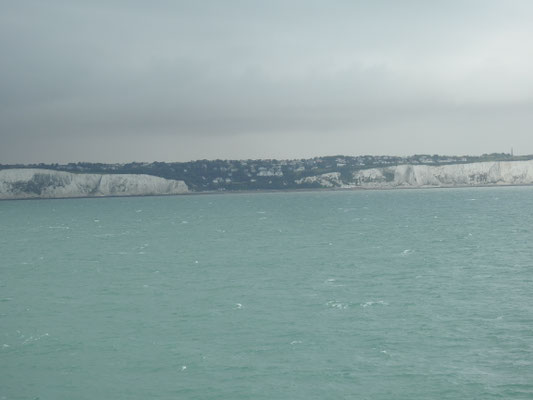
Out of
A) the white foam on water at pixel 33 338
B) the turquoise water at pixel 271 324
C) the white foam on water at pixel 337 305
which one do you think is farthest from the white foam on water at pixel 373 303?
the white foam on water at pixel 33 338

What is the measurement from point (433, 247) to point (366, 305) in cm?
3197

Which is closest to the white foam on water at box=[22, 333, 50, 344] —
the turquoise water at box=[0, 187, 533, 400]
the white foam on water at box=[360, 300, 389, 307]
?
the turquoise water at box=[0, 187, 533, 400]

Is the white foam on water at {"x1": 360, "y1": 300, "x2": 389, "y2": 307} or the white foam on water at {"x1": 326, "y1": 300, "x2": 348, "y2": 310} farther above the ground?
the white foam on water at {"x1": 360, "y1": 300, "x2": 389, "y2": 307}

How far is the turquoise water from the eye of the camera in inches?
941

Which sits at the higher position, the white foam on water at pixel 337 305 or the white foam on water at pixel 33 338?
the white foam on water at pixel 337 305

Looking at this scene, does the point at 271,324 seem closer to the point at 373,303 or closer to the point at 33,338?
the point at 373,303

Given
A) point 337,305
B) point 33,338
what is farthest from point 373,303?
point 33,338

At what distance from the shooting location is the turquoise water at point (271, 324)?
23.9m

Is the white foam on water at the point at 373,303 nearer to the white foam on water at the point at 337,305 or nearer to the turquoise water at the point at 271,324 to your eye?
the turquoise water at the point at 271,324

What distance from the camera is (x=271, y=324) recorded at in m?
32.4

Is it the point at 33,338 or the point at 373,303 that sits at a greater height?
the point at 373,303

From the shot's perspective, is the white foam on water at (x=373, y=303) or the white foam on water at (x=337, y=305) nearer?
the white foam on water at (x=337, y=305)

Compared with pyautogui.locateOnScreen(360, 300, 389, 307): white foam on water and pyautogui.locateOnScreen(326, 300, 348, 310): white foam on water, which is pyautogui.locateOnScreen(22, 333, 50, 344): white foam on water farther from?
pyautogui.locateOnScreen(360, 300, 389, 307): white foam on water

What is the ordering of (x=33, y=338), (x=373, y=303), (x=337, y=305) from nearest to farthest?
(x=33, y=338) < (x=337, y=305) < (x=373, y=303)
